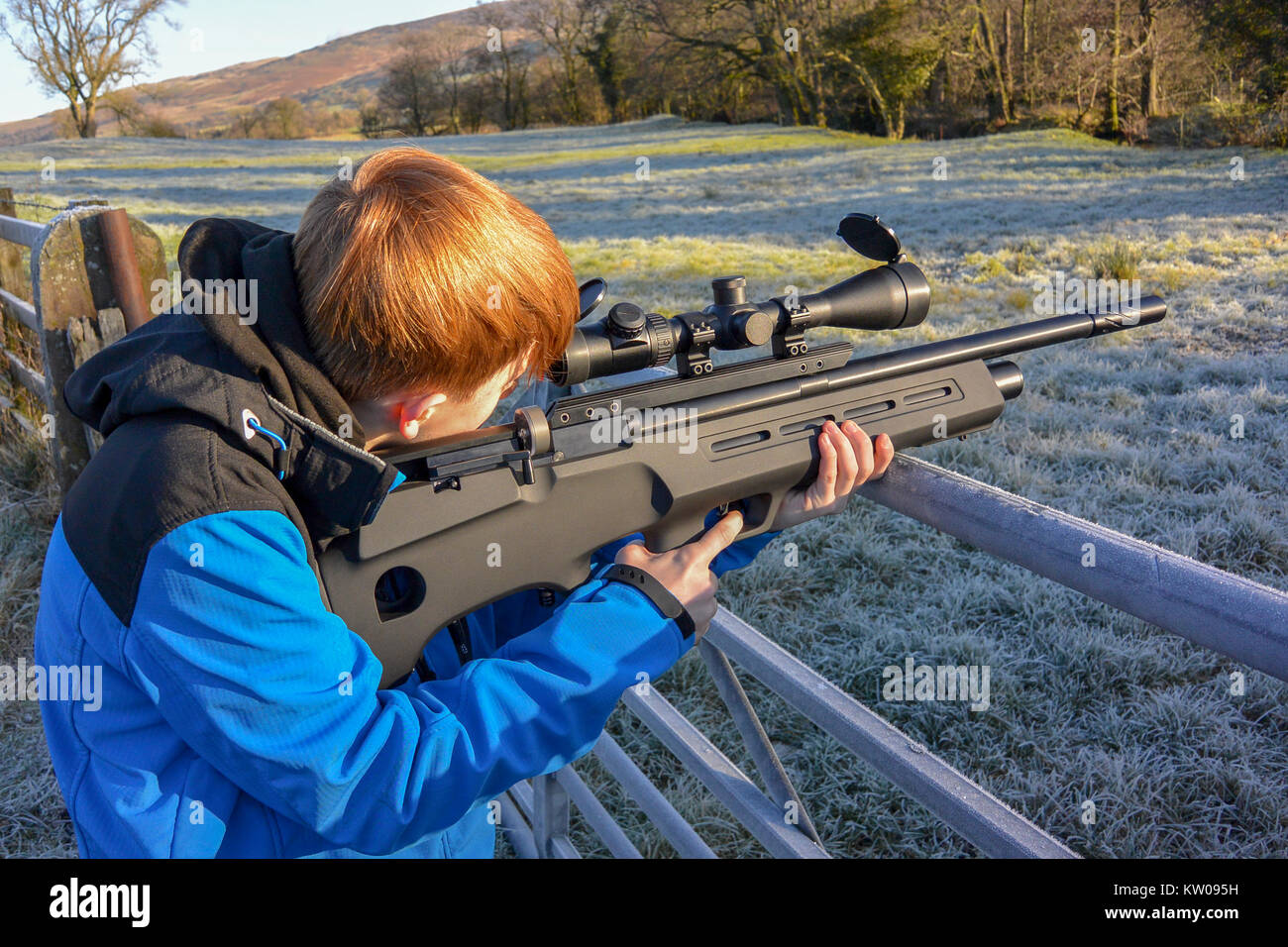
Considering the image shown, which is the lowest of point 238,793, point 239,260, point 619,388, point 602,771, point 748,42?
point 602,771

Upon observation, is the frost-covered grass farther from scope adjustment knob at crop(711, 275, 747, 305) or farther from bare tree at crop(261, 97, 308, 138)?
bare tree at crop(261, 97, 308, 138)

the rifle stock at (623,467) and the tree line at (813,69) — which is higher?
the tree line at (813,69)

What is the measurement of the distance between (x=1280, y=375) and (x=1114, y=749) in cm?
476

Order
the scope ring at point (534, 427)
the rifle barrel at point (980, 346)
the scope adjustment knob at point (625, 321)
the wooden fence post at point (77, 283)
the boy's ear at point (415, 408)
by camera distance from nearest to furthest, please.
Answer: the boy's ear at point (415, 408), the scope ring at point (534, 427), the scope adjustment knob at point (625, 321), the rifle barrel at point (980, 346), the wooden fence post at point (77, 283)

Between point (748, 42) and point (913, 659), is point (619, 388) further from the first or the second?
point (748, 42)

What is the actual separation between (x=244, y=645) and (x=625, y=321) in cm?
109

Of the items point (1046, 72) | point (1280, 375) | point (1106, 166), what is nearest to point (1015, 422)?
point (1280, 375)

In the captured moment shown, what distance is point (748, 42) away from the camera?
39.7 m

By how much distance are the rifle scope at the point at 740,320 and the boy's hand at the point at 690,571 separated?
42 centimetres

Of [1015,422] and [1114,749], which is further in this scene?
[1015,422]

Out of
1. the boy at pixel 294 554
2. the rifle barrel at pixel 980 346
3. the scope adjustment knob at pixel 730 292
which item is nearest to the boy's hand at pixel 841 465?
the rifle barrel at pixel 980 346

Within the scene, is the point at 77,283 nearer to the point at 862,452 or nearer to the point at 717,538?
the point at 717,538

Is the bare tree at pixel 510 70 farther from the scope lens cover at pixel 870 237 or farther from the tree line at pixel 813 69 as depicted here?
the scope lens cover at pixel 870 237

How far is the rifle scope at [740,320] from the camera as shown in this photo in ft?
6.63
